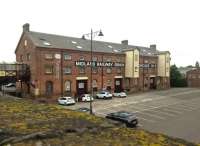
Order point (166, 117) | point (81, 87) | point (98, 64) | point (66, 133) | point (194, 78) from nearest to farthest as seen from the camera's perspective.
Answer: point (66, 133), point (166, 117), point (81, 87), point (98, 64), point (194, 78)

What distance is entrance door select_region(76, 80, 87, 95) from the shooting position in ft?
177

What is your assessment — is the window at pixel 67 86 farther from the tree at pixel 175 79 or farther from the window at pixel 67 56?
the tree at pixel 175 79

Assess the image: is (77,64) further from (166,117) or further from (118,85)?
(166,117)

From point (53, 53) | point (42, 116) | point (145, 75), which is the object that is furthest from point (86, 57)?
point (42, 116)

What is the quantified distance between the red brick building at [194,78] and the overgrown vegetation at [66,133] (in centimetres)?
8456

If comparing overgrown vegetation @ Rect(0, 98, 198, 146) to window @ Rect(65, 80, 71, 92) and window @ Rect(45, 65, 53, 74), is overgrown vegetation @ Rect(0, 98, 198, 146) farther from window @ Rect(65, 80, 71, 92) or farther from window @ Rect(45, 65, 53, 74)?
window @ Rect(65, 80, 71, 92)

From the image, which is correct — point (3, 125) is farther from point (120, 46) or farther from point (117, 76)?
point (120, 46)

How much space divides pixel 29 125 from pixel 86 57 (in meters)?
49.0

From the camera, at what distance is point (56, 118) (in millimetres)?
7281

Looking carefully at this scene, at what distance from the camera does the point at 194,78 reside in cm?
8712

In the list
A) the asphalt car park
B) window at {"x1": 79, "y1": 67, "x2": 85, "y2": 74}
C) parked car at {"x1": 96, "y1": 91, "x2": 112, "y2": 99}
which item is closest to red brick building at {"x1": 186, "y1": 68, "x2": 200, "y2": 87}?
the asphalt car park

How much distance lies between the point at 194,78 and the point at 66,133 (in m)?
86.6

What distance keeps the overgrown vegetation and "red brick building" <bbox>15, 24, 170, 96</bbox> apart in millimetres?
41832

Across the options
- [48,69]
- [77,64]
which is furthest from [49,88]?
[77,64]
